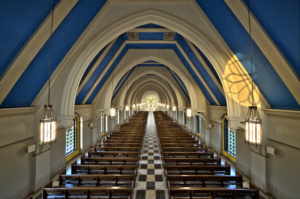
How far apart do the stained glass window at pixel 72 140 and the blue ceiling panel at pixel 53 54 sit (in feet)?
14.5

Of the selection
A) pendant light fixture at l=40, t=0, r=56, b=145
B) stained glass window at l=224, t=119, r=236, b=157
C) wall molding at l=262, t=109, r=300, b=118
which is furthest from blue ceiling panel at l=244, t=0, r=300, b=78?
stained glass window at l=224, t=119, r=236, b=157

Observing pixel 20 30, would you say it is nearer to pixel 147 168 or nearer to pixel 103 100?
pixel 147 168

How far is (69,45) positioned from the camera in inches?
189

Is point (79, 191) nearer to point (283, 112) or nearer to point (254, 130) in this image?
point (254, 130)

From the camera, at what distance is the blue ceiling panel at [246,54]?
391cm

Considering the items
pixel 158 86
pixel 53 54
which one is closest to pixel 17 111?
pixel 53 54

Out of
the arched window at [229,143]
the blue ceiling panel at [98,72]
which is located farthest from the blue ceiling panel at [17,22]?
the arched window at [229,143]

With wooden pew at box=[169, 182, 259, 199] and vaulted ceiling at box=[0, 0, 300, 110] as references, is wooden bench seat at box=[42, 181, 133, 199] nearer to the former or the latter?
wooden pew at box=[169, 182, 259, 199]

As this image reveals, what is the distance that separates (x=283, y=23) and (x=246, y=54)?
1.44m

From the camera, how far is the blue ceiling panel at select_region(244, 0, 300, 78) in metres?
2.61

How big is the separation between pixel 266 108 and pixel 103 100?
9.15 metres

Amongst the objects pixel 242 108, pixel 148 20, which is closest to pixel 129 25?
pixel 148 20

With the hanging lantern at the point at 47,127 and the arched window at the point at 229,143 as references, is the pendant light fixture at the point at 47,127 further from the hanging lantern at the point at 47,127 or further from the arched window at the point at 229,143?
the arched window at the point at 229,143

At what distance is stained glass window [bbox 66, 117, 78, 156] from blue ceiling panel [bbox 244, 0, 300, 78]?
31.7ft
